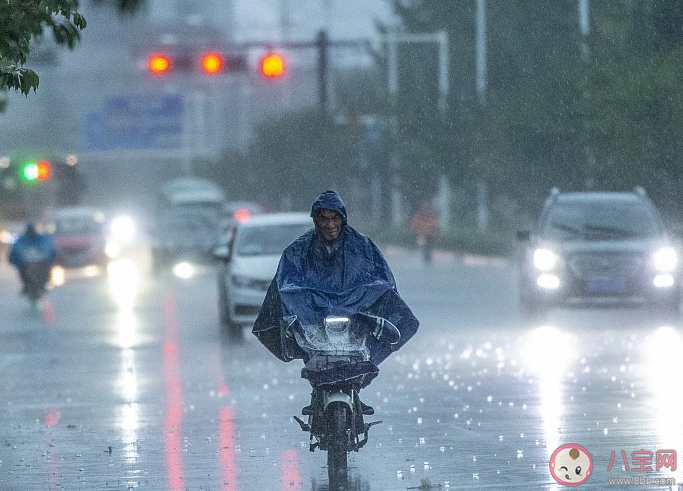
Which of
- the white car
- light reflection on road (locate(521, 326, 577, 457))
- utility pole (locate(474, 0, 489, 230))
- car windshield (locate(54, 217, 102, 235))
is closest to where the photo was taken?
light reflection on road (locate(521, 326, 577, 457))

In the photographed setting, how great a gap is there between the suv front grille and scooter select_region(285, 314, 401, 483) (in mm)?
13181

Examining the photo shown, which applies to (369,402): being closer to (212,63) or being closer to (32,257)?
(32,257)

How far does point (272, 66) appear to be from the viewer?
42.2m

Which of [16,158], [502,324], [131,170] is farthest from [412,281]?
[131,170]

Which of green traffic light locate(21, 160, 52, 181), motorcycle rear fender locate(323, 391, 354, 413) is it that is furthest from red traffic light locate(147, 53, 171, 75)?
motorcycle rear fender locate(323, 391, 354, 413)

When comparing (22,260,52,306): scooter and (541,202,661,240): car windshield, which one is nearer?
(541,202,661,240): car windshield

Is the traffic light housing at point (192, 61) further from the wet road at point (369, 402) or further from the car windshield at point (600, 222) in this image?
the car windshield at point (600, 222)

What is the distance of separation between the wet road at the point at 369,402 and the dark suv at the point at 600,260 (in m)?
0.42

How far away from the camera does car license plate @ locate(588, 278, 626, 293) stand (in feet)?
75.2

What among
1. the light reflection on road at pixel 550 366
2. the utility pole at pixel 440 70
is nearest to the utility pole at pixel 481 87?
the utility pole at pixel 440 70

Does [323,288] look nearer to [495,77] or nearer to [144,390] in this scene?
[144,390]

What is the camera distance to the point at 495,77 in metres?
55.8

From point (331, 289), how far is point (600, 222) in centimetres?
1437

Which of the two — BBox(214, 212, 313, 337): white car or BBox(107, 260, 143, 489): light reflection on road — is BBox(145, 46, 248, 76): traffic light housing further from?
BBox(214, 212, 313, 337): white car
